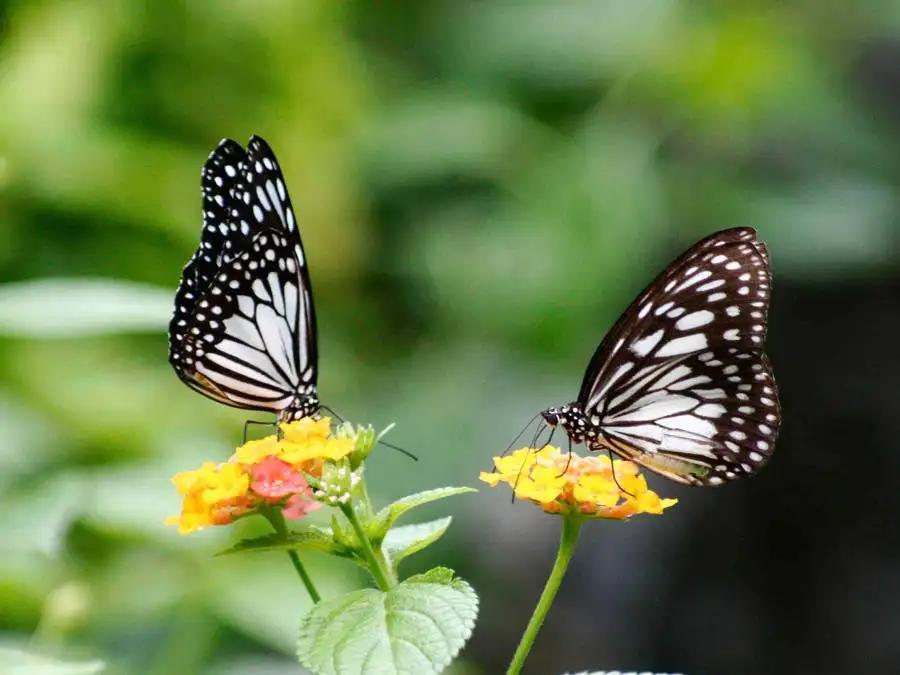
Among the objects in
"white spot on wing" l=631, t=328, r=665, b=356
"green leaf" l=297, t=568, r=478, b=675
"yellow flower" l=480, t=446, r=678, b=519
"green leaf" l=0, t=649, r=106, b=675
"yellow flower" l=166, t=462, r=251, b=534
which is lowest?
"green leaf" l=0, t=649, r=106, b=675

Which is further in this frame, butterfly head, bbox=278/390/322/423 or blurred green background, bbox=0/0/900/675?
blurred green background, bbox=0/0/900/675

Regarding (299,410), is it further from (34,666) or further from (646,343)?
(34,666)

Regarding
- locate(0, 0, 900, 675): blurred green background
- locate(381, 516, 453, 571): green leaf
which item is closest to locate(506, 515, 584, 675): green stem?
locate(381, 516, 453, 571): green leaf

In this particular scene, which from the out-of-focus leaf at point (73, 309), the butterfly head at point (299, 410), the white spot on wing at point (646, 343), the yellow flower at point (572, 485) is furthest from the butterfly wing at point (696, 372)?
the out-of-focus leaf at point (73, 309)

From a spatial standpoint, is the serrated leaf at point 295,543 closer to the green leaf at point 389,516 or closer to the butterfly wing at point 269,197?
the green leaf at point 389,516

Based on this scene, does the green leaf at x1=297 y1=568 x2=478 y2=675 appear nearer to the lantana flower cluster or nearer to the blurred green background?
the lantana flower cluster

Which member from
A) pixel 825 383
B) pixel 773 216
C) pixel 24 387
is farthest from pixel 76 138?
pixel 825 383
